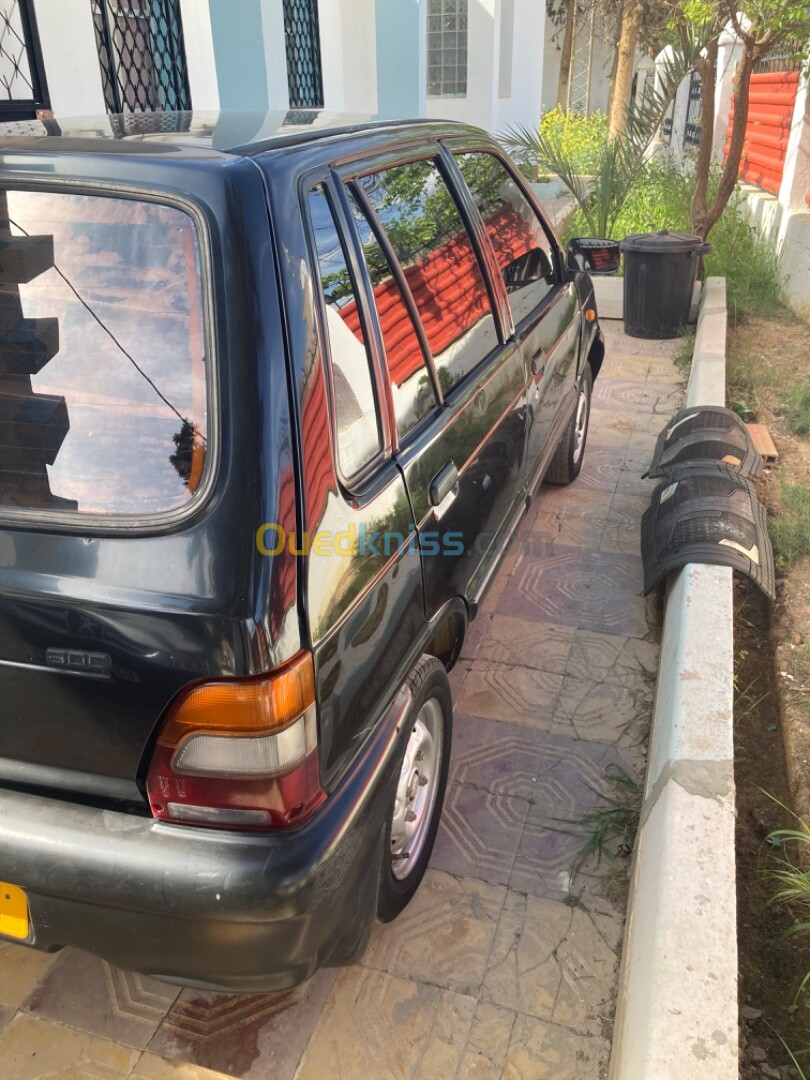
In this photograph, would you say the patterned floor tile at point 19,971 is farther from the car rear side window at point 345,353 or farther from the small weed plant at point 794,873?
the small weed plant at point 794,873

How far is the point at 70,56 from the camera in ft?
17.3

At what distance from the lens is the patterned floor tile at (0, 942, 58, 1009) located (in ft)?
7.18

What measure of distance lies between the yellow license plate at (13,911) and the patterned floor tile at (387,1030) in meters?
0.76

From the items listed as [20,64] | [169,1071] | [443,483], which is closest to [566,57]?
[20,64]

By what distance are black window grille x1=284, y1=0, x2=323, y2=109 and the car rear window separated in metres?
7.62

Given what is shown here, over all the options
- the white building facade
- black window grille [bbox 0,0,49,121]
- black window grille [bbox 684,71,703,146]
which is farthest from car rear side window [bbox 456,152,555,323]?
black window grille [bbox 684,71,703,146]

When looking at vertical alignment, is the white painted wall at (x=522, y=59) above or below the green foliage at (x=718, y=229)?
above

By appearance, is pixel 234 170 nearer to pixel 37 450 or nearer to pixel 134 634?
pixel 37 450

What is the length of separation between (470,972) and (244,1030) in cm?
59

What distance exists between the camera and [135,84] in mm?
6332

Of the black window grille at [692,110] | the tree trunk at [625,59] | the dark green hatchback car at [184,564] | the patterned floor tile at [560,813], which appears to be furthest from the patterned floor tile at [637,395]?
the tree trunk at [625,59]

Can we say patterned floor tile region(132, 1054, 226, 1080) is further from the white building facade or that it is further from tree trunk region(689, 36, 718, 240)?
tree trunk region(689, 36, 718, 240)

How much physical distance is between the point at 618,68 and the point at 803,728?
15347mm

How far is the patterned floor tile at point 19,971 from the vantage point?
219 cm
